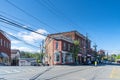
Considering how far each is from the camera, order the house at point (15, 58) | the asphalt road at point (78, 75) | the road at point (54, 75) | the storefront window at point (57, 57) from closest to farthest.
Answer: the road at point (54, 75) < the asphalt road at point (78, 75) < the storefront window at point (57, 57) < the house at point (15, 58)

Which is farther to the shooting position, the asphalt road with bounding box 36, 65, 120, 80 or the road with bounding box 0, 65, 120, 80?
the asphalt road with bounding box 36, 65, 120, 80

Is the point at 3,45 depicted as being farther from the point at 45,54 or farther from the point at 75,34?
the point at 75,34

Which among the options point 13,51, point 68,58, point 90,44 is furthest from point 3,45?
point 90,44

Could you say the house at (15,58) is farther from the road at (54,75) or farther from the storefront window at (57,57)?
the road at (54,75)

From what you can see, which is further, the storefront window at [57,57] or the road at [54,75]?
the storefront window at [57,57]

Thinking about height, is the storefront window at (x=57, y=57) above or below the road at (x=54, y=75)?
above

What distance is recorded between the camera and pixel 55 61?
52.5 m

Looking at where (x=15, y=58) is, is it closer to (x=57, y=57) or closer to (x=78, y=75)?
(x=57, y=57)

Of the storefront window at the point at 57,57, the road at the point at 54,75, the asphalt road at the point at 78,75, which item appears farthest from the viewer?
the storefront window at the point at 57,57

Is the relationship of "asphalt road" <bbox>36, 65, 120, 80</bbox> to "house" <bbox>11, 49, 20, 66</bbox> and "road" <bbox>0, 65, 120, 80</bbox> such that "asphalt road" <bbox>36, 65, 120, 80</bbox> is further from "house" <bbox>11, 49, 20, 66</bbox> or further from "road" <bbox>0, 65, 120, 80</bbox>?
"house" <bbox>11, 49, 20, 66</bbox>

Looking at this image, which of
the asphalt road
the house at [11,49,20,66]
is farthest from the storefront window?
the asphalt road

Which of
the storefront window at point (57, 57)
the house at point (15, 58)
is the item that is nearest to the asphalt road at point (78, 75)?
the storefront window at point (57, 57)

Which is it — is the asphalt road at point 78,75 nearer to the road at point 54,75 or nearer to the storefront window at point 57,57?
the road at point 54,75

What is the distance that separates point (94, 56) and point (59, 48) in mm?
53549
